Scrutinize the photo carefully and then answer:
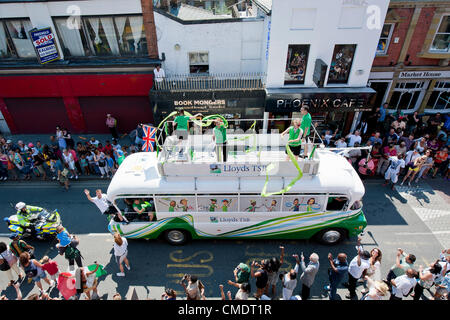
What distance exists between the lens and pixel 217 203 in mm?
8492

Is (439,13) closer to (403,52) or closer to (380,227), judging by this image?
(403,52)

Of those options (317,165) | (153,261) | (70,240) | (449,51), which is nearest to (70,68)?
(70,240)

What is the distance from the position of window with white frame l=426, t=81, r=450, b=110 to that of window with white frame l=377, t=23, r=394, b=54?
428 centimetres

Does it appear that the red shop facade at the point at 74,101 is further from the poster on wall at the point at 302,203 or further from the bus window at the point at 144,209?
the poster on wall at the point at 302,203

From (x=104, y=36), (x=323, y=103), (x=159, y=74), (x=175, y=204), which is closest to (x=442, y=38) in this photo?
(x=323, y=103)

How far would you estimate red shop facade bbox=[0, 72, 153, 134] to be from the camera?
→ 14.8 meters

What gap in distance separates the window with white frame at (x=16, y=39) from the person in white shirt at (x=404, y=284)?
60.0 ft

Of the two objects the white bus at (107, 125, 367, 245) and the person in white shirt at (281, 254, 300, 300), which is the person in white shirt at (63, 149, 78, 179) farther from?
the person in white shirt at (281, 254, 300, 300)

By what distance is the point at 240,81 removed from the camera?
48.3ft

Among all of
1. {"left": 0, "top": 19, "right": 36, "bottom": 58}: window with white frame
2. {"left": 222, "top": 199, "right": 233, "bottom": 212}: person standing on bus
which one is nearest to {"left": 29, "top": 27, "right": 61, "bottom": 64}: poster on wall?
{"left": 0, "top": 19, "right": 36, "bottom": 58}: window with white frame

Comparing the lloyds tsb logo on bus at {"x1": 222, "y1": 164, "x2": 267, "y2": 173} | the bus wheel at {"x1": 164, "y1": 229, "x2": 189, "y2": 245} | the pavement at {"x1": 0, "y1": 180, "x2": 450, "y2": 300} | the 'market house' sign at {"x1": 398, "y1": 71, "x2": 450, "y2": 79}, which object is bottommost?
the pavement at {"x1": 0, "y1": 180, "x2": 450, "y2": 300}

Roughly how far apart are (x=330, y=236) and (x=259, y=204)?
2601mm

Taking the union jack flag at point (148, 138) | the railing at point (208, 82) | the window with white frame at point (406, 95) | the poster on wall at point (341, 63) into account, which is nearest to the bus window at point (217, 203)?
the union jack flag at point (148, 138)

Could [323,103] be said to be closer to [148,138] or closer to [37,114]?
[148,138]
